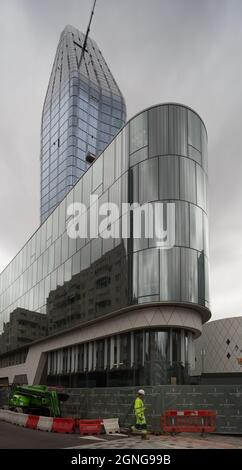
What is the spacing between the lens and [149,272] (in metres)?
27.5

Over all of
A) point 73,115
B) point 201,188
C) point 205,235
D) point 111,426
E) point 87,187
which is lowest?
point 111,426

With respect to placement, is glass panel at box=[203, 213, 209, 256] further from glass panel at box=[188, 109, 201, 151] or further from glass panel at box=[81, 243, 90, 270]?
glass panel at box=[81, 243, 90, 270]

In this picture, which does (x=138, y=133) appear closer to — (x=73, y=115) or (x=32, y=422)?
(x=32, y=422)

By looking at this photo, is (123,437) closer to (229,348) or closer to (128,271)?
(128,271)

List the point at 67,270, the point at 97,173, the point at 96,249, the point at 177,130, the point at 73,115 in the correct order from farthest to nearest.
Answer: the point at 73,115 → the point at 67,270 → the point at 97,173 → the point at 96,249 → the point at 177,130

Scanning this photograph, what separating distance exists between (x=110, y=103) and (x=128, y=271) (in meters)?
121

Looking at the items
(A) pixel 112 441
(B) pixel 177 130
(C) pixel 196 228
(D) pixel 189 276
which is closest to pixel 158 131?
(B) pixel 177 130

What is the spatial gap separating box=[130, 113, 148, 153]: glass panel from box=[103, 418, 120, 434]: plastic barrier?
1610 cm

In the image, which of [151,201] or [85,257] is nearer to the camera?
[151,201]

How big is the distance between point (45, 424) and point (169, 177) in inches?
578

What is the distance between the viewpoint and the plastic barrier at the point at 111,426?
779 inches

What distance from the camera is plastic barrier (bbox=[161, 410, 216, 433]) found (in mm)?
18891

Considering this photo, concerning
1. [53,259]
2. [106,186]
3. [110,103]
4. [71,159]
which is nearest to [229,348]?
[53,259]
